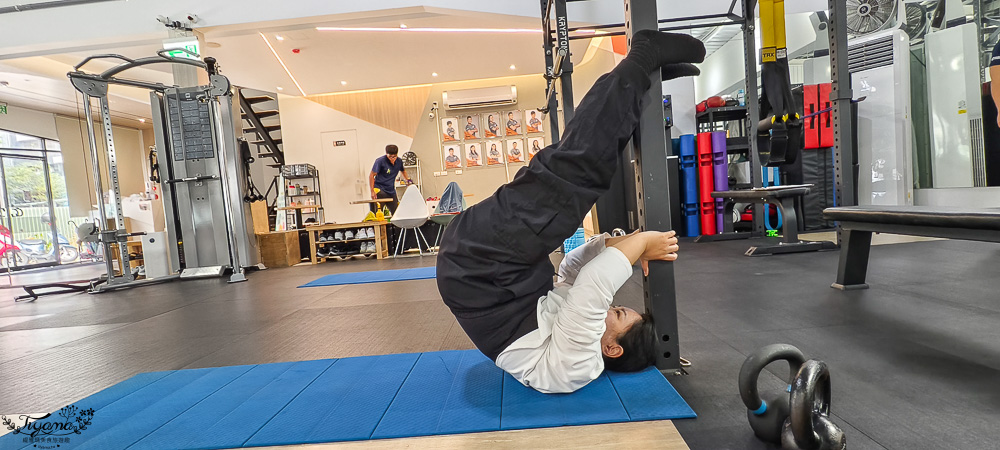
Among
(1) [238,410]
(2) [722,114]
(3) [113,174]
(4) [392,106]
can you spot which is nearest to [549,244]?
(1) [238,410]

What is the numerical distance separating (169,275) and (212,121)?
1.94m

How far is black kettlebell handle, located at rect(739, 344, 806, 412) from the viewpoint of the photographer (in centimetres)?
101

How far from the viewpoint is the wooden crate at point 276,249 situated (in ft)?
22.0

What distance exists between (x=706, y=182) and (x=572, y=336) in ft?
15.7

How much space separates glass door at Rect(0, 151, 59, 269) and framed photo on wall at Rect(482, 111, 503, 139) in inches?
360

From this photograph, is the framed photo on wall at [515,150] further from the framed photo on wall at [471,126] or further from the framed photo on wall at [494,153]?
the framed photo on wall at [471,126]

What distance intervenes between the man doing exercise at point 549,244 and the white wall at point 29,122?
1239 centimetres

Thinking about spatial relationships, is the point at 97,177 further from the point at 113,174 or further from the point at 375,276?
the point at 375,276

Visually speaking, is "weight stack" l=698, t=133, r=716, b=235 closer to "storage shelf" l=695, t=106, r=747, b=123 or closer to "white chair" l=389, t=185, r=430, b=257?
"storage shelf" l=695, t=106, r=747, b=123

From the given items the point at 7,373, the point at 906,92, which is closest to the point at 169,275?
the point at 7,373

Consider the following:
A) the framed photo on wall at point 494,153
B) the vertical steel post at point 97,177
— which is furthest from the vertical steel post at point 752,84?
the vertical steel post at point 97,177

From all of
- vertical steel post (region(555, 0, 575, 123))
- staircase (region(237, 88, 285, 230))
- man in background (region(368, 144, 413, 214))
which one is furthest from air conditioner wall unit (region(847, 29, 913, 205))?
staircase (region(237, 88, 285, 230))

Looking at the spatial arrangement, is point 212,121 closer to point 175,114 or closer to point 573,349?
point 175,114

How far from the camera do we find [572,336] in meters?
1.27
